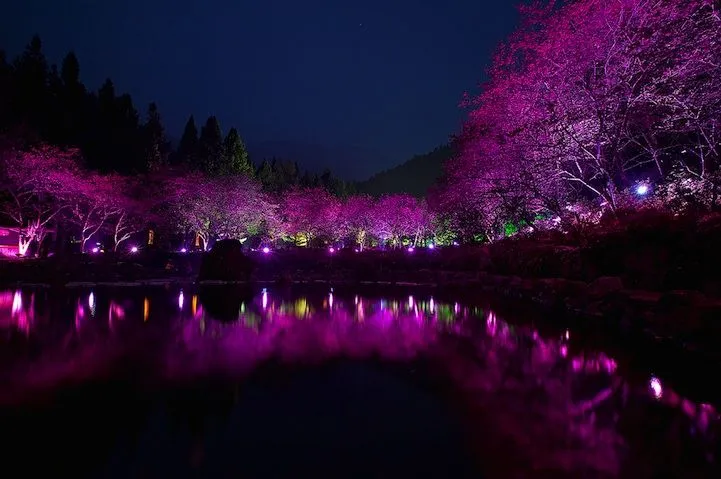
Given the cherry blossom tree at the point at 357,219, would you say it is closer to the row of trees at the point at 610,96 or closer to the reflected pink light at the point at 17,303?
the row of trees at the point at 610,96

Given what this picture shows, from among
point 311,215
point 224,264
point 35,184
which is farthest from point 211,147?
point 224,264

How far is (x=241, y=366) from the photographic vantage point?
18.8 ft

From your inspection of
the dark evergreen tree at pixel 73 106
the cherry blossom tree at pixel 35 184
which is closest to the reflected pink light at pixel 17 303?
the cherry blossom tree at pixel 35 184

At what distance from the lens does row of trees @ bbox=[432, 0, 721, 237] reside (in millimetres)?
10969

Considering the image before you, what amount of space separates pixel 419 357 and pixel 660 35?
10.0 meters

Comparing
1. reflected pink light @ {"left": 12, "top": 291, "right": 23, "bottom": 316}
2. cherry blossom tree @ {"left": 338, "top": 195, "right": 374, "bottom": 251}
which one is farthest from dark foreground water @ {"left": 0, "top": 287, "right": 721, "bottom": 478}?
cherry blossom tree @ {"left": 338, "top": 195, "right": 374, "bottom": 251}

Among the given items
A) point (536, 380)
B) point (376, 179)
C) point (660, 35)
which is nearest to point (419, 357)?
point (536, 380)

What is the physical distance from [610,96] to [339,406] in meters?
11.7

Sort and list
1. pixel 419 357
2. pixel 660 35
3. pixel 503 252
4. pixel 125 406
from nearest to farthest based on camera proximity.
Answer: pixel 125 406, pixel 419 357, pixel 660 35, pixel 503 252

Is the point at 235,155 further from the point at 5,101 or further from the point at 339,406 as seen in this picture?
the point at 339,406

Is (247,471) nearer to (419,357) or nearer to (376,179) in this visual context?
(419,357)

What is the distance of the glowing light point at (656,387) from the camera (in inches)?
180

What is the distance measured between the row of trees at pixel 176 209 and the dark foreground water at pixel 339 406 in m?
18.9

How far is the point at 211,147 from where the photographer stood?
2064 inches
